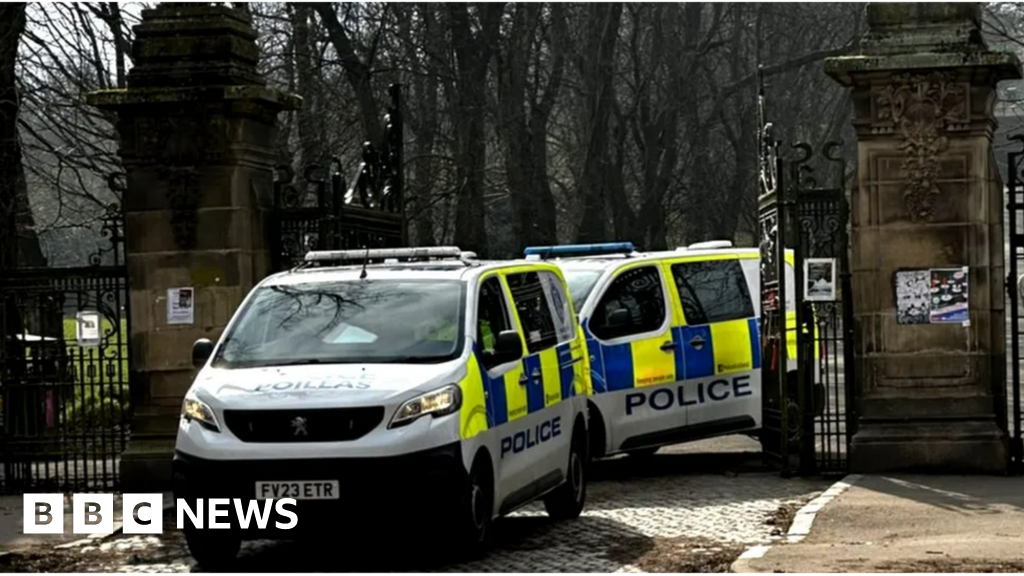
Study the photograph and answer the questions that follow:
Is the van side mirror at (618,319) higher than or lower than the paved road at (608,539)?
higher

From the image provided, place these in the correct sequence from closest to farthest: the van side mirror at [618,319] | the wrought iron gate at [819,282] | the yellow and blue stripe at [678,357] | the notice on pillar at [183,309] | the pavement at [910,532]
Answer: the pavement at [910,532], the wrought iron gate at [819,282], the notice on pillar at [183,309], the yellow and blue stripe at [678,357], the van side mirror at [618,319]

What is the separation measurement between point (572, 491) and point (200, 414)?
303 centimetres

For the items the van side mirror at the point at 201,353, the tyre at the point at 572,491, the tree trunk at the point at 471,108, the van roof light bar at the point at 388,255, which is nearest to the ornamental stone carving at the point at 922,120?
A: the tyre at the point at 572,491

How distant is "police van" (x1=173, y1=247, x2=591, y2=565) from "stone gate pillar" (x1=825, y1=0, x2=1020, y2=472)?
120 inches

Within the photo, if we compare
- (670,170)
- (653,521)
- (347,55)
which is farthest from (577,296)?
(670,170)

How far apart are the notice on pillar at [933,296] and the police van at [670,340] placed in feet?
3.94

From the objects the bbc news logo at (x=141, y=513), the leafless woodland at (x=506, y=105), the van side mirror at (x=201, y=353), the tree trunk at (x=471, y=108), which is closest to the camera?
the bbc news logo at (x=141, y=513)

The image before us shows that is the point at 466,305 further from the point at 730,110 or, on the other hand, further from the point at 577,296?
the point at 730,110

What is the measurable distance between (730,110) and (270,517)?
31.4 metres

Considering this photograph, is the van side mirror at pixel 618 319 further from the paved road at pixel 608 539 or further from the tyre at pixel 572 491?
the tyre at pixel 572 491

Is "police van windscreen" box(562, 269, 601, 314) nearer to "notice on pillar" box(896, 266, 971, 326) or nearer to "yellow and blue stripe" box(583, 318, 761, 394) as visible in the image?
"yellow and blue stripe" box(583, 318, 761, 394)

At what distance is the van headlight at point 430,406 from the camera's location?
11.1m

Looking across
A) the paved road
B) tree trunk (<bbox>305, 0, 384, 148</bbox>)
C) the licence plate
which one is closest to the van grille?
the licence plate

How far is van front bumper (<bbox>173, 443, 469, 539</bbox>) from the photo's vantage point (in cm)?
1101
